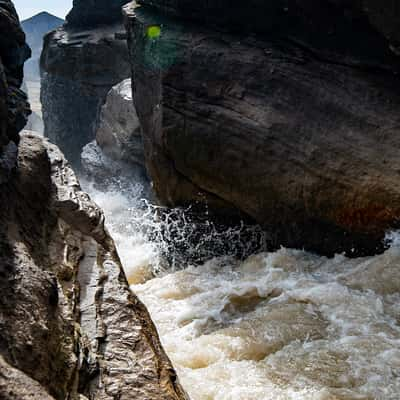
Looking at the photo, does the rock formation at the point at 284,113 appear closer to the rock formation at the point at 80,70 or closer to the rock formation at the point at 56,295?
the rock formation at the point at 56,295

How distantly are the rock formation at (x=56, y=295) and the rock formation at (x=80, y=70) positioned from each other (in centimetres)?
1261

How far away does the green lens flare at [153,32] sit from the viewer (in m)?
8.39

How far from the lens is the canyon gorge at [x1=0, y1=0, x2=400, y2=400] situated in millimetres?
2852

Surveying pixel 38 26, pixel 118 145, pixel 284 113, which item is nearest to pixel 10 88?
pixel 284 113

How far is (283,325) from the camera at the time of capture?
4703mm

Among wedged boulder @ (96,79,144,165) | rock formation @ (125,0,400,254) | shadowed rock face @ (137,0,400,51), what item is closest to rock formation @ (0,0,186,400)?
rock formation @ (125,0,400,254)

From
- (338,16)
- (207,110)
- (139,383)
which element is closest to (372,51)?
(338,16)

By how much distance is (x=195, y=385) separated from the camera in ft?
12.6

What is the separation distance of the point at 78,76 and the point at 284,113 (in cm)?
1248

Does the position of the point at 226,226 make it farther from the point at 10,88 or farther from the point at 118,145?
the point at 118,145

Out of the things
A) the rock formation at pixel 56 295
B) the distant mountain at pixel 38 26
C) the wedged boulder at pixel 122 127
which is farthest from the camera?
the distant mountain at pixel 38 26

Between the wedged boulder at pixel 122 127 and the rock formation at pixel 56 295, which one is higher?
the rock formation at pixel 56 295

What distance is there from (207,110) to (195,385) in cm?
478

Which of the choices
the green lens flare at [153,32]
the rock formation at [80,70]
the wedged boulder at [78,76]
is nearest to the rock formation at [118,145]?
the wedged boulder at [78,76]
